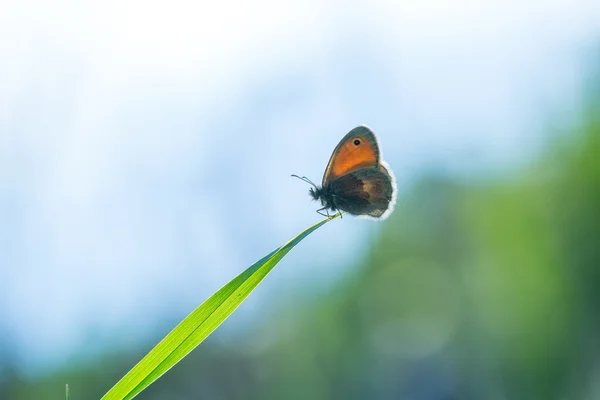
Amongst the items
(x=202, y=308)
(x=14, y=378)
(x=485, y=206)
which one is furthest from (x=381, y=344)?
(x=202, y=308)

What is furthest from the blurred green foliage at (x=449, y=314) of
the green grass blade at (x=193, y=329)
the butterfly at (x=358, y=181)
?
the green grass blade at (x=193, y=329)

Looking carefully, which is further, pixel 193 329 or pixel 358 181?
pixel 358 181

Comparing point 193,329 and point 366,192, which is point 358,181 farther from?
point 193,329

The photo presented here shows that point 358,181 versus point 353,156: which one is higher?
point 353,156

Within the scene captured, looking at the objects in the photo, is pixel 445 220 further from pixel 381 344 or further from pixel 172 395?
pixel 172 395

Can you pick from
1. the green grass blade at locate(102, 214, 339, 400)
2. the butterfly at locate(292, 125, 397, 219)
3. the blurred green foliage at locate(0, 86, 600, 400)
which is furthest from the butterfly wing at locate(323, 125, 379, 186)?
the blurred green foliage at locate(0, 86, 600, 400)

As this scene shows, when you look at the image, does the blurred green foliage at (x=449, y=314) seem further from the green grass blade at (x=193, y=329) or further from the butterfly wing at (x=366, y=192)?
the green grass blade at (x=193, y=329)

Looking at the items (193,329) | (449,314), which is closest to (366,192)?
(193,329)
